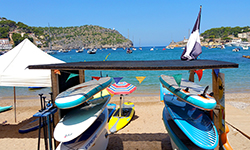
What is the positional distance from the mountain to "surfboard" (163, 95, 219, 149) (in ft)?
478

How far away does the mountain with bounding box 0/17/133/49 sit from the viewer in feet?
471

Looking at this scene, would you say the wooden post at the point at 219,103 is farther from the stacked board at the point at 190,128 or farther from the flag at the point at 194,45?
the flag at the point at 194,45

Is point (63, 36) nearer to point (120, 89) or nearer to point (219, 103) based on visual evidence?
point (120, 89)

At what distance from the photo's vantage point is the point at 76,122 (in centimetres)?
416

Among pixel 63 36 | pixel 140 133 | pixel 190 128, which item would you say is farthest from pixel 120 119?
pixel 63 36

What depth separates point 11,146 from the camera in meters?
5.93

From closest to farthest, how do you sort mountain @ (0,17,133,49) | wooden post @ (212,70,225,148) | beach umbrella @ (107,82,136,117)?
wooden post @ (212,70,225,148) < beach umbrella @ (107,82,136,117) < mountain @ (0,17,133,49)

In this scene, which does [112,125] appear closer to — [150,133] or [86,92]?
[150,133]

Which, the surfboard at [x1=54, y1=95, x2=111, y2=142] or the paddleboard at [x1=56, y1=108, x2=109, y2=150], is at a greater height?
the surfboard at [x1=54, y1=95, x2=111, y2=142]

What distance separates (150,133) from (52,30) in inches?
8029

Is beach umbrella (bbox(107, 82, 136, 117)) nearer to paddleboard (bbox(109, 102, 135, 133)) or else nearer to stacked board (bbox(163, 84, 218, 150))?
paddleboard (bbox(109, 102, 135, 133))

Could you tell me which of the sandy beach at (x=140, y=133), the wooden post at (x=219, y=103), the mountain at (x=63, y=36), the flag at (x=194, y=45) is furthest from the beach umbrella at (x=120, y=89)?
the mountain at (x=63, y=36)

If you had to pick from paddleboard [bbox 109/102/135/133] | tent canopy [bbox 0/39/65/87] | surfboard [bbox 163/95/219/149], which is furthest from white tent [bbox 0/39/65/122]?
surfboard [bbox 163/95/219/149]

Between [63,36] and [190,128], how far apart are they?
614 ft
